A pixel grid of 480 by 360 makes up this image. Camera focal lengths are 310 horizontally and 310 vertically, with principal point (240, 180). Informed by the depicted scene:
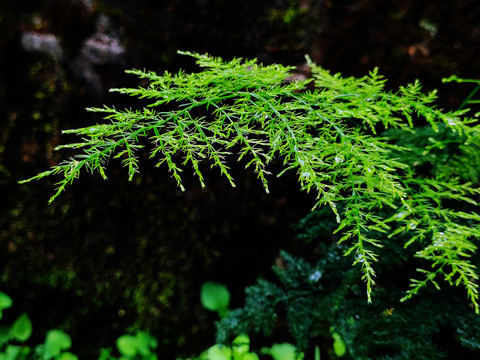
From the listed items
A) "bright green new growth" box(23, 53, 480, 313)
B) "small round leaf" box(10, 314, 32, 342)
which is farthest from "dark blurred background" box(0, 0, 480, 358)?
"bright green new growth" box(23, 53, 480, 313)

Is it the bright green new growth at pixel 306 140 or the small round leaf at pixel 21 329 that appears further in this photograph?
the small round leaf at pixel 21 329

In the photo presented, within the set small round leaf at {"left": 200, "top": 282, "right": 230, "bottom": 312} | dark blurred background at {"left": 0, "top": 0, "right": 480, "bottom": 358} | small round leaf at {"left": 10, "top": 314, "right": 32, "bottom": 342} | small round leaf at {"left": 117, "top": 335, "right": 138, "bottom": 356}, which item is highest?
dark blurred background at {"left": 0, "top": 0, "right": 480, "bottom": 358}

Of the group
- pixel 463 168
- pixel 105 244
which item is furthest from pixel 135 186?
pixel 463 168

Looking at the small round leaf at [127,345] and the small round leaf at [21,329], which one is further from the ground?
the small round leaf at [21,329]

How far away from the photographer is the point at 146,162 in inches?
65.3

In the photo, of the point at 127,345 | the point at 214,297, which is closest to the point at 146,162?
the point at 214,297

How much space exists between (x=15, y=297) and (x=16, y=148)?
844 millimetres

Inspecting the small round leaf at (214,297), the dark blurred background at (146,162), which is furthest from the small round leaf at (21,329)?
the small round leaf at (214,297)

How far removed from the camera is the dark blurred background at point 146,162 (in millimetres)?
1438

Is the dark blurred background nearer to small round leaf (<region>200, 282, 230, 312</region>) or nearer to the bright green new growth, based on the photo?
small round leaf (<region>200, 282, 230, 312</region>)

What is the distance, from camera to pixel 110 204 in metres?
1.68

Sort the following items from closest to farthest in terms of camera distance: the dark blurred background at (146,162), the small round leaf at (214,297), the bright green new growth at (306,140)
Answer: the bright green new growth at (306,140), the dark blurred background at (146,162), the small round leaf at (214,297)

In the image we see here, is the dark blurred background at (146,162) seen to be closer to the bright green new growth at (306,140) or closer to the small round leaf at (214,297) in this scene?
the small round leaf at (214,297)

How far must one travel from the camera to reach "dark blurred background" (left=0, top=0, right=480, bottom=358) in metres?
1.44
